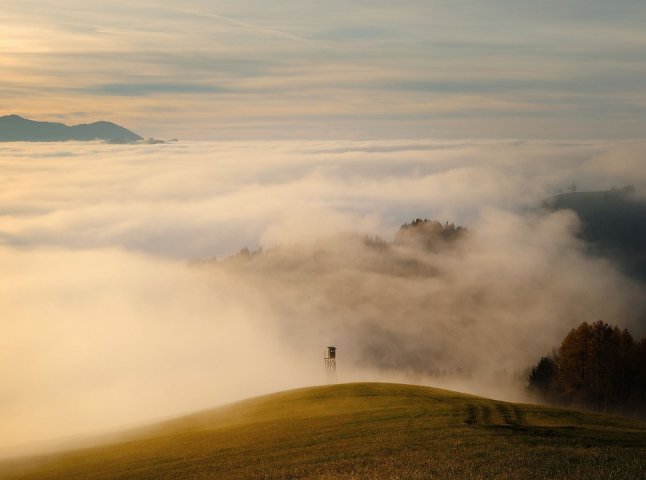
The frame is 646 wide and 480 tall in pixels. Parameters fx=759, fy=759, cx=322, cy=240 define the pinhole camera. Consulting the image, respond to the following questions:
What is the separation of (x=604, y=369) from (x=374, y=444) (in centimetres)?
8702

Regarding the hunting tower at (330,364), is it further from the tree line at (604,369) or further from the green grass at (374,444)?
the tree line at (604,369)

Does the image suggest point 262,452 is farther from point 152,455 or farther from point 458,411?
point 458,411

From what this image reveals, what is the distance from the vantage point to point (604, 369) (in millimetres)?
133750

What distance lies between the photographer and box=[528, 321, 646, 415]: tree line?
13288 cm

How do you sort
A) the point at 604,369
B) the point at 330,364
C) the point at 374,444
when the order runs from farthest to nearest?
the point at 604,369 → the point at 330,364 → the point at 374,444

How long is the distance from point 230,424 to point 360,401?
49.3 ft

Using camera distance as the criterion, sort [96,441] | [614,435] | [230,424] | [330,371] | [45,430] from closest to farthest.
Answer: [614,435]
[230,424]
[96,441]
[330,371]
[45,430]

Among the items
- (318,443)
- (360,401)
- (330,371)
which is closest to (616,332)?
(330,371)

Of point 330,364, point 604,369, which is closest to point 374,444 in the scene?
point 330,364

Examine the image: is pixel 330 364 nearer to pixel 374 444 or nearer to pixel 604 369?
pixel 604 369

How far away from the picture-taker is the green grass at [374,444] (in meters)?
48.9

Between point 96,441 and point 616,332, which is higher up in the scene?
point 616,332

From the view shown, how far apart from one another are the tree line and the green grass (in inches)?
2019

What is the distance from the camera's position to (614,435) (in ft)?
200
